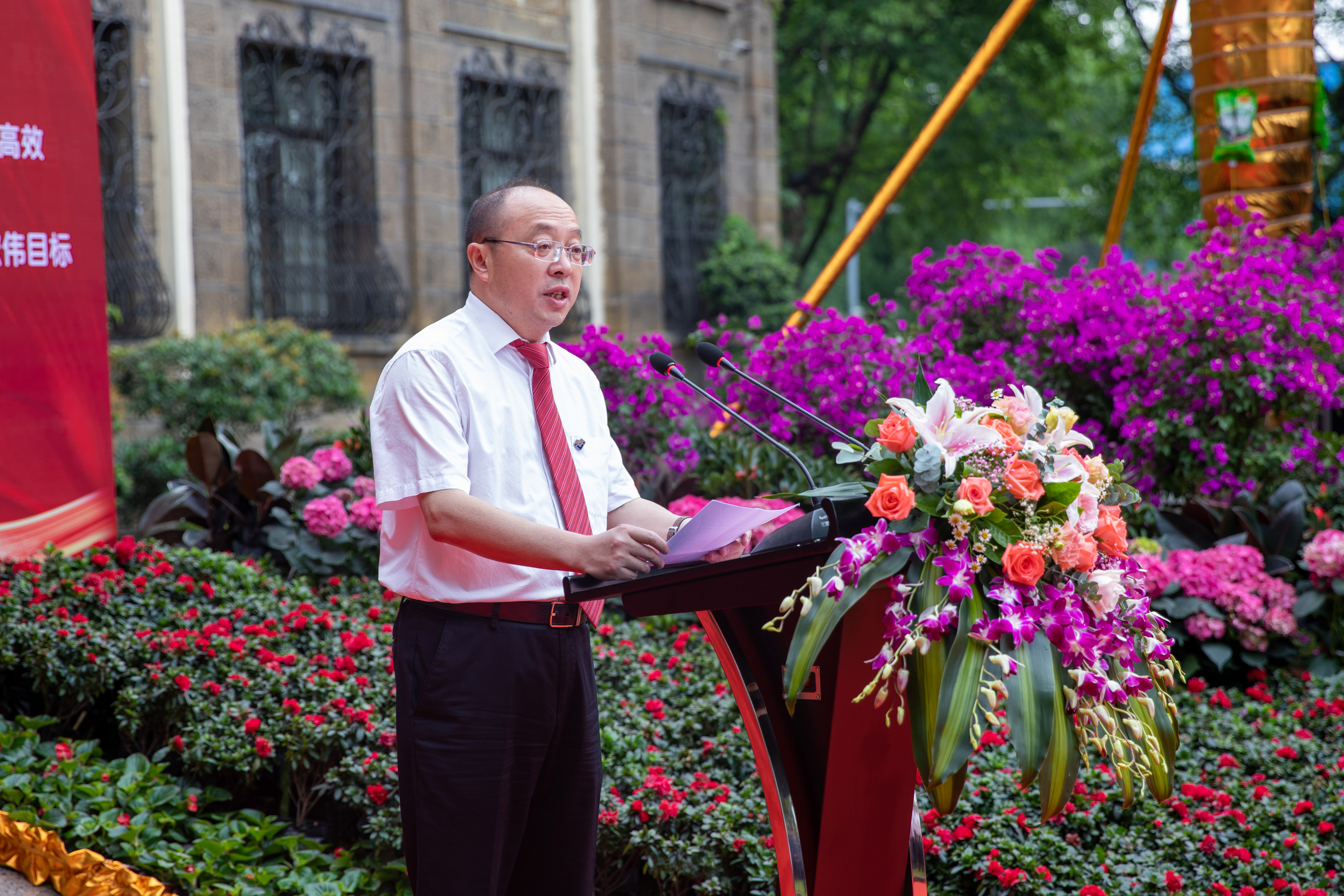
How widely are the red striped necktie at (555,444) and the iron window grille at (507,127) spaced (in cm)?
1005

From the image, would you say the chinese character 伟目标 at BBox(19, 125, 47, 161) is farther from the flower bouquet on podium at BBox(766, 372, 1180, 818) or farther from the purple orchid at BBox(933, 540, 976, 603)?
the purple orchid at BBox(933, 540, 976, 603)

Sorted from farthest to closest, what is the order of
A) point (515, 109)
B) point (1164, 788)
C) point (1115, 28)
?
point (1115, 28) → point (515, 109) → point (1164, 788)

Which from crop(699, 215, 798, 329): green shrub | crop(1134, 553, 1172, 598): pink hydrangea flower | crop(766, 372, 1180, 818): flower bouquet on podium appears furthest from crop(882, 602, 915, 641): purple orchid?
crop(699, 215, 798, 329): green shrub

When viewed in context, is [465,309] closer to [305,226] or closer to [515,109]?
[305,226]

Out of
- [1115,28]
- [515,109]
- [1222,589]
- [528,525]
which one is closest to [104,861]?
[528,525]

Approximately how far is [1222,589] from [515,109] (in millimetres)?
9843

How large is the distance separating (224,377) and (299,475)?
3.73m

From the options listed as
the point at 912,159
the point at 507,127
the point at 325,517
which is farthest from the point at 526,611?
the point at 507,127

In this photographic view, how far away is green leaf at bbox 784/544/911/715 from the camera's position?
1849 millimetres

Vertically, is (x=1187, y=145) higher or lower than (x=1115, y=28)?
lower

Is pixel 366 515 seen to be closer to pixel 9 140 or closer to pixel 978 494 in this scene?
pixel 9 140

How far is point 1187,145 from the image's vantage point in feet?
61.1

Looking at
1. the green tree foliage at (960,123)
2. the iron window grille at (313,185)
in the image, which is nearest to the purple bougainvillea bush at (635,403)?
the iron window grille at (313,185)

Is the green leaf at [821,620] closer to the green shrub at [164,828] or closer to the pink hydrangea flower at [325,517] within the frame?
the green shrub at [164,828]
